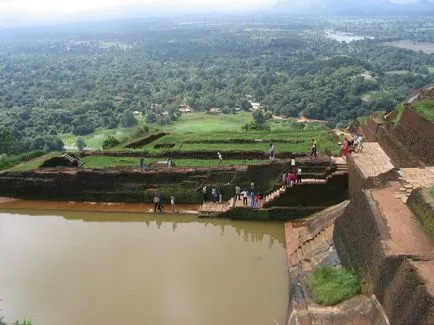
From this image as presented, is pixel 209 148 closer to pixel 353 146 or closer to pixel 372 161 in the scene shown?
pixel 353 146

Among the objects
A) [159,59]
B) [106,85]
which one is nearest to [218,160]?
[106,85]

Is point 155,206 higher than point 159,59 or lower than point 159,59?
higher

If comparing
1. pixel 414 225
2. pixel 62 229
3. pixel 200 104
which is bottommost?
pixel 200 104

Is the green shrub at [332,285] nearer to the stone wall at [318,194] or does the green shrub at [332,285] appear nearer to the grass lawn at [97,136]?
the stone wall at [318,194]

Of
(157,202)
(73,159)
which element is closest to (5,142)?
(73,159)

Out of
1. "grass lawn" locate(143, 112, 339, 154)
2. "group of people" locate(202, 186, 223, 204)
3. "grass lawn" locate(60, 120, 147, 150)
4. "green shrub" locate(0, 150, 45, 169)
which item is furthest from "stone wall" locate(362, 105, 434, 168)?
"grass lawn" locate(60, 120, 147, 150)

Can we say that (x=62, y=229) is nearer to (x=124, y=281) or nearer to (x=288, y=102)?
(x=124, y=281)

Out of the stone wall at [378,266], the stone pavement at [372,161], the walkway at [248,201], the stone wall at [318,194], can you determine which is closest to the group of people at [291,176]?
the walkway at [248,201]

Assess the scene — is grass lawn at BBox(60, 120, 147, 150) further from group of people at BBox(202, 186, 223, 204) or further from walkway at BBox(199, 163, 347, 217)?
walkway at BBox(199, 163, 347, 217)
